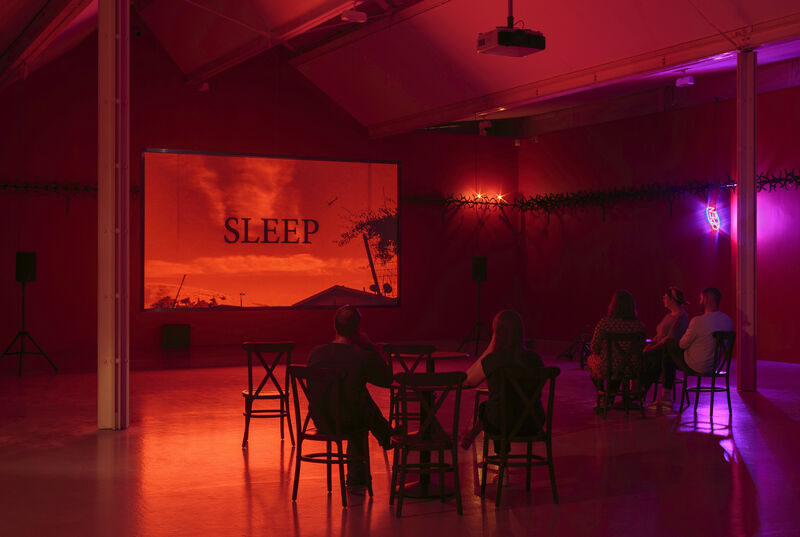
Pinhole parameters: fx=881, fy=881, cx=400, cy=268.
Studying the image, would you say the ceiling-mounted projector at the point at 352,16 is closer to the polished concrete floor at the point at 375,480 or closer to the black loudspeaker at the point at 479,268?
the polished concrete floor at the point at 375,480

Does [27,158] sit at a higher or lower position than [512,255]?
higher

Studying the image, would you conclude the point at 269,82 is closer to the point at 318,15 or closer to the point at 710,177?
the point at 318,15

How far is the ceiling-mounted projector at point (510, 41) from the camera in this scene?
312 inches

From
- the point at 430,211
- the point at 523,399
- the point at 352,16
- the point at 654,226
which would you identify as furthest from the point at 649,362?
the point at 430,211

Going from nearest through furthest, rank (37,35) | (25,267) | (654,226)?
1. (37,35)
2. (25,267)
3. (654,226)

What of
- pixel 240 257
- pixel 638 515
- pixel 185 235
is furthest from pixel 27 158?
pixel 638 515

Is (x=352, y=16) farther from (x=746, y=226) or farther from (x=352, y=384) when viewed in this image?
(x=352, y=384)

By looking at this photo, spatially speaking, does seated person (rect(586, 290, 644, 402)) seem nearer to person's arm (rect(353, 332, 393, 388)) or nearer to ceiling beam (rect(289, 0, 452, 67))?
person's arm (rect(353, 332, 393, 388))

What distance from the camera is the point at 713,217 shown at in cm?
1269

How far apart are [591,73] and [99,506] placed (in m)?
7.99

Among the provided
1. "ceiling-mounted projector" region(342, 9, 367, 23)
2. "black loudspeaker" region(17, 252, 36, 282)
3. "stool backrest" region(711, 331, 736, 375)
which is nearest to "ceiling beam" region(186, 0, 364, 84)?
"ceiling-mounted projector" region(342, 9, 367, 23)

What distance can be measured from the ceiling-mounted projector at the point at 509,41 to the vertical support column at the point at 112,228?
10.4 feet

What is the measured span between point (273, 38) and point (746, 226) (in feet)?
21.6

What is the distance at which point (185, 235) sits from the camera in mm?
14070
